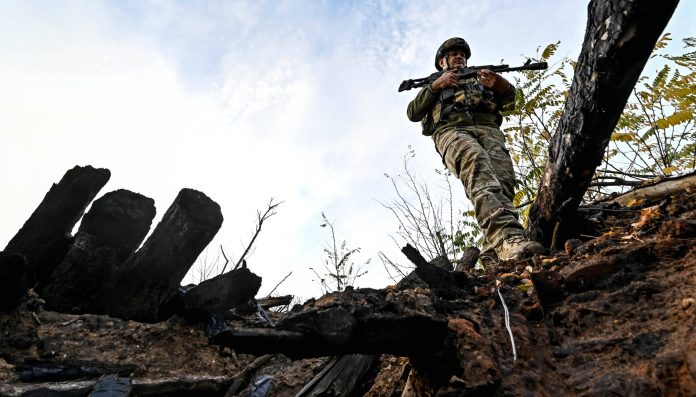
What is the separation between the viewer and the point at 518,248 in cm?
296

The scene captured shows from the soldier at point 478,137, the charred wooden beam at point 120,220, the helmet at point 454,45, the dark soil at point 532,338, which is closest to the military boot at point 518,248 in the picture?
the soldier at point 478,137

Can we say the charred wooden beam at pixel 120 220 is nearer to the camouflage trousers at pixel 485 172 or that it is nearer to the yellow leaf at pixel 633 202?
the camouflage trousers at pixel 485 172

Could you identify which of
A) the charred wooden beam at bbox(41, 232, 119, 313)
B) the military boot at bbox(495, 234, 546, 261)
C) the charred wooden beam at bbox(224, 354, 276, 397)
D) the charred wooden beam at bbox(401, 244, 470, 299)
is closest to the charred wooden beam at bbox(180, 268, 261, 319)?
the charred wooden beam at bbox(224, 354, 276, 397)

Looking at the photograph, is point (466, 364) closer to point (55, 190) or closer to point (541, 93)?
point (55, 190)

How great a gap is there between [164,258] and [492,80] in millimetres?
3960

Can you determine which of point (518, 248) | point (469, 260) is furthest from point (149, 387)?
point (469, 260)

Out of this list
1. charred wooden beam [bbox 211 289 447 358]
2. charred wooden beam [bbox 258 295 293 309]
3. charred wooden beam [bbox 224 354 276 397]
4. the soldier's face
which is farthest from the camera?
the soldier's face

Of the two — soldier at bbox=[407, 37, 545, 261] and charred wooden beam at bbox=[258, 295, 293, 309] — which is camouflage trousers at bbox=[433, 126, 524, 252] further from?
charred wooden beam at bbox=[258, 295, 293, 309]

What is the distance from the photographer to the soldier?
3.45 m

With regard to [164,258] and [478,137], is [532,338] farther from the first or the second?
[478,137]

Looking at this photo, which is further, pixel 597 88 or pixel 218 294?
pixel 218 294

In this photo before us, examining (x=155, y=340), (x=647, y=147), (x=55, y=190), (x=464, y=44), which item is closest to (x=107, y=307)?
(x=155, y=340)

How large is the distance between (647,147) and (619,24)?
4967 mm

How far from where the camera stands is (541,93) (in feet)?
20.1
